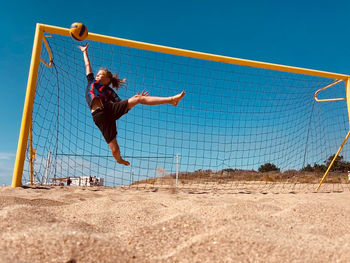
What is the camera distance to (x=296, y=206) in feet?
6.44

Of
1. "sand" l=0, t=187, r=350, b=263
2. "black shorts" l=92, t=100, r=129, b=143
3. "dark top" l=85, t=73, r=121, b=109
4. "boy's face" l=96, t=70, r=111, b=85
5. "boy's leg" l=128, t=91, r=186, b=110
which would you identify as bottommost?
"sand" l=0, t=187, r=350, b=263

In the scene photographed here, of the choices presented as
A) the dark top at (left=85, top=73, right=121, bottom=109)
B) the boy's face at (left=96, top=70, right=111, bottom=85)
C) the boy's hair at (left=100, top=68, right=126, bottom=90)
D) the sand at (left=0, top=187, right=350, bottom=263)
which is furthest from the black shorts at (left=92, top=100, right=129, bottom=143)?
the sand at (left=0, top=187, right=350, bottom=263)

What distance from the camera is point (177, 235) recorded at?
1298mm

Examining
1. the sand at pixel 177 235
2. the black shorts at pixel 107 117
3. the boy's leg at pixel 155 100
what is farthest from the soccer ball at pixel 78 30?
the sand at pixel 177 235

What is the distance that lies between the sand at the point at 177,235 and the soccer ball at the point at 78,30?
3.02 metres

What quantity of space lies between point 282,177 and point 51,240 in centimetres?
1074

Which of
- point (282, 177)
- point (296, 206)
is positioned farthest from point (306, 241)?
point (282, 177)

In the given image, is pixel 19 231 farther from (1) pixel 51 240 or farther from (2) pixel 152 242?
(2) pixel 152 242

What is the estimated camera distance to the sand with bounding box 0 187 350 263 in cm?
105

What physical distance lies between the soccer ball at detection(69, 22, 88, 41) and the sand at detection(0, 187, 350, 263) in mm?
3017

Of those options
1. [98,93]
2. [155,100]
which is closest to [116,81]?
[98,93]

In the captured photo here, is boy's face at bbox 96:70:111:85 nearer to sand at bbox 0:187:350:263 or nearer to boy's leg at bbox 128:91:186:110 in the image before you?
boy's leg at bbox 128:91:186:110

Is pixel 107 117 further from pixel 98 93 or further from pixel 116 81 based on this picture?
pixel 116 81

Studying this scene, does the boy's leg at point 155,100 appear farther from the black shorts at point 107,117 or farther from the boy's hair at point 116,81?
the boy's hair at point 116,81
